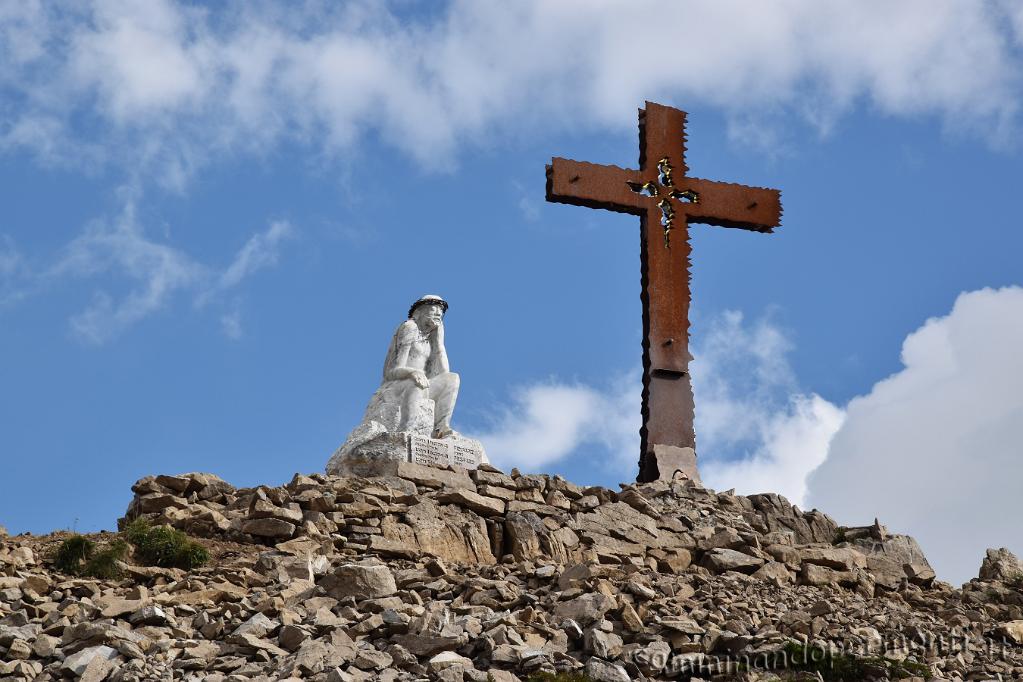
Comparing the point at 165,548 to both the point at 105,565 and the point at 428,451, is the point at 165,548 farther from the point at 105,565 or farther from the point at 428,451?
the point at 428,451

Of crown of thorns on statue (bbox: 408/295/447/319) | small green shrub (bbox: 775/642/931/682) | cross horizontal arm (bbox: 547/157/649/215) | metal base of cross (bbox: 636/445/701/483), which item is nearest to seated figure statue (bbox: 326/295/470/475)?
crown of thorns on statue (bbox: 408/295/447/319)

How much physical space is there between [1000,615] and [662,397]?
18.8 feet

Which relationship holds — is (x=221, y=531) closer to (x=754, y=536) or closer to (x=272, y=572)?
(x=272, y=572)

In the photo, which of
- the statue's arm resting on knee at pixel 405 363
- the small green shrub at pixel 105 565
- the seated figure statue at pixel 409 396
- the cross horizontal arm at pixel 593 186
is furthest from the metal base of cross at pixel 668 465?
the small green shrub at pixel 105 565

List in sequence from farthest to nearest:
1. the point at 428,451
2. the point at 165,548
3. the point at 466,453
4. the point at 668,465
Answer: the point at 668,465 → the point at 466,453 → the point at 428,451 → the point at 165,548

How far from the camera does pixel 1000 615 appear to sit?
1567 cm

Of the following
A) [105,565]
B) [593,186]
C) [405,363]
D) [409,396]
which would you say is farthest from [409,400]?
[105,565]

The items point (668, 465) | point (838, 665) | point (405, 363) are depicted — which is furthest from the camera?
point (668, 465)

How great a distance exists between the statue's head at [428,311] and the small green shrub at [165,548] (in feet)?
15.7

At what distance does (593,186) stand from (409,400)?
439cm

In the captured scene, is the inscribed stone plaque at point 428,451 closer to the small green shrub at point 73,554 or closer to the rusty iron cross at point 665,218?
the rusty iron cross at point 665,218

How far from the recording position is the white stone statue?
57.9 ft

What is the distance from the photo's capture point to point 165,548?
49.5ft

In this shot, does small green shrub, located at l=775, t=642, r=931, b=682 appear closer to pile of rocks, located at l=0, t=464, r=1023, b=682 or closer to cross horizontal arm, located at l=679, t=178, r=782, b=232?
pile of rocks, located at l=0, t=464, r=1023, b=682
